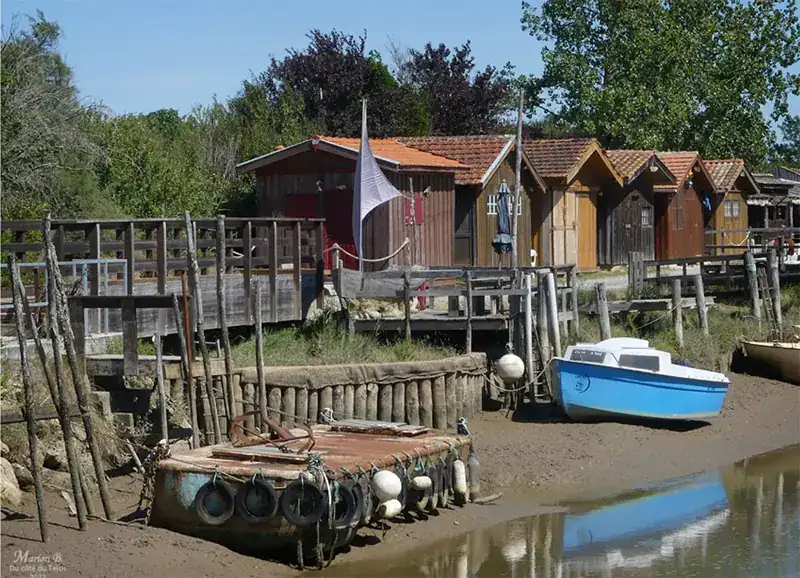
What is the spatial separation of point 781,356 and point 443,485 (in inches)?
485

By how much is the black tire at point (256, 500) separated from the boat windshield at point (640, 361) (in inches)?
357

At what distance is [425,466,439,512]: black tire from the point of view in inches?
580

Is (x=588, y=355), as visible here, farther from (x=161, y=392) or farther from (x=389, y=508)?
(x=161, y=392)

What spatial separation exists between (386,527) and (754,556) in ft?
14.1

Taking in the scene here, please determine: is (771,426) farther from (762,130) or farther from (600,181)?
(762,130)

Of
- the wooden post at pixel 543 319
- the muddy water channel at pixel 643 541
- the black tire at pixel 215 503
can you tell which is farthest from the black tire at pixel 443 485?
the wooden post at pixel 543 319

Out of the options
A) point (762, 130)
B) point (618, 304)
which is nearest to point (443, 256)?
point (618, 304)

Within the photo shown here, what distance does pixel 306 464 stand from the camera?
12.9 metres

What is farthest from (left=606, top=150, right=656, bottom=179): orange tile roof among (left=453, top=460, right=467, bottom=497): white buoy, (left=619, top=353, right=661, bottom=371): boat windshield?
(left=453, top=460, right=467, bottom=497): white buoy

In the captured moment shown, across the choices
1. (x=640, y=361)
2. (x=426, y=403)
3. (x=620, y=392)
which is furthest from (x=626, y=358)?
(x=426, y=403)

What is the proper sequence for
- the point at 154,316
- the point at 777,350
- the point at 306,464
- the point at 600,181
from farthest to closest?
the point at 600,181 → the point at 777,350 → the point at 154,316 → the point at 306,464

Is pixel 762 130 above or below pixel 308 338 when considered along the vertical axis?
above

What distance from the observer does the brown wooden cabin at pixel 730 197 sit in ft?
145

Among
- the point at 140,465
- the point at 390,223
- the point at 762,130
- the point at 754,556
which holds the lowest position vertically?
the point at 754,556
